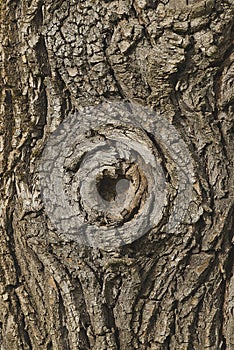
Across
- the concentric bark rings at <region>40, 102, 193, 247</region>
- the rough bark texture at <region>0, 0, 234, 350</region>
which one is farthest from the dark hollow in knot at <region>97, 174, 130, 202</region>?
the rough bark texture at <region>0, 0, 234, 350</region>

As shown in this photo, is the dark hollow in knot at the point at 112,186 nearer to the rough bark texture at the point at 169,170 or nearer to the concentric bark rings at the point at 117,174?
the concentric bark rings at the point at 117,174

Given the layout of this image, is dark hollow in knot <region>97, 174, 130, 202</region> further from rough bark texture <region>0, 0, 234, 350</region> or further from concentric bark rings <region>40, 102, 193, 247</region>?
rough bark texture <region>0, 0, 234, 350</region>

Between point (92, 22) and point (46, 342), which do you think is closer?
point (92, 22)

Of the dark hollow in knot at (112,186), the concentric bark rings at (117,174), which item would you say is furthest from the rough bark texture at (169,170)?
the dark hollow in knot at (112,186)

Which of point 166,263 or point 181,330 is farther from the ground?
point 166,263

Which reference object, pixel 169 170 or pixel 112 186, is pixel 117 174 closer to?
pixel 112 186

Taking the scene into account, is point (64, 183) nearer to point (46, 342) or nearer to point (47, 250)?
point (47, 250)

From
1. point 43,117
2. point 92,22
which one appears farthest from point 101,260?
point 92,22

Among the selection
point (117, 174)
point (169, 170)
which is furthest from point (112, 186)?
point (169, 170)
